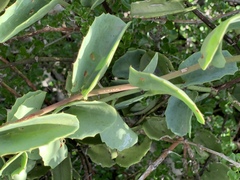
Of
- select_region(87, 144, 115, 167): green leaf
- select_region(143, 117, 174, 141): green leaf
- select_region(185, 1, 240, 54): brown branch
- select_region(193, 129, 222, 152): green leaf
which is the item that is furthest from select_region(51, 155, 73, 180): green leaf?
select_region(185, 1, 240, 54): brown branch

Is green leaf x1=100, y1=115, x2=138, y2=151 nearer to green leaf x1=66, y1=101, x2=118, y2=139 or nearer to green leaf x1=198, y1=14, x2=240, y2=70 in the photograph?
green leaf x1=66, y1=101, x2=118, y2=139

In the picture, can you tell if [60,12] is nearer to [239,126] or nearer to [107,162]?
[107,162]

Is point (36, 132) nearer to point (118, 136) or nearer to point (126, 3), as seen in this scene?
point (118, 136)

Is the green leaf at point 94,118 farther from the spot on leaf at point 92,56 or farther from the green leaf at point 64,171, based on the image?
the green leaf at point 64,171

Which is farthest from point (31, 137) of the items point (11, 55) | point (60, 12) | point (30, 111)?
point (11, 55)

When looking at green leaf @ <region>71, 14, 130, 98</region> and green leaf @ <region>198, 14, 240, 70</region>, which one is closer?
green leaf @ <region>198, 14, 240, 70</region>

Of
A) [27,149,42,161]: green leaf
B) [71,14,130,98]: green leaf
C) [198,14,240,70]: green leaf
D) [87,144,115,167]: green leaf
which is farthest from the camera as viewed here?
[87,144,115,167]: green leaf

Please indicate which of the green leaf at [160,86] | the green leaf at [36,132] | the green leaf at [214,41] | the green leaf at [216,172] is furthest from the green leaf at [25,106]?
the green leaf at [216,172]
